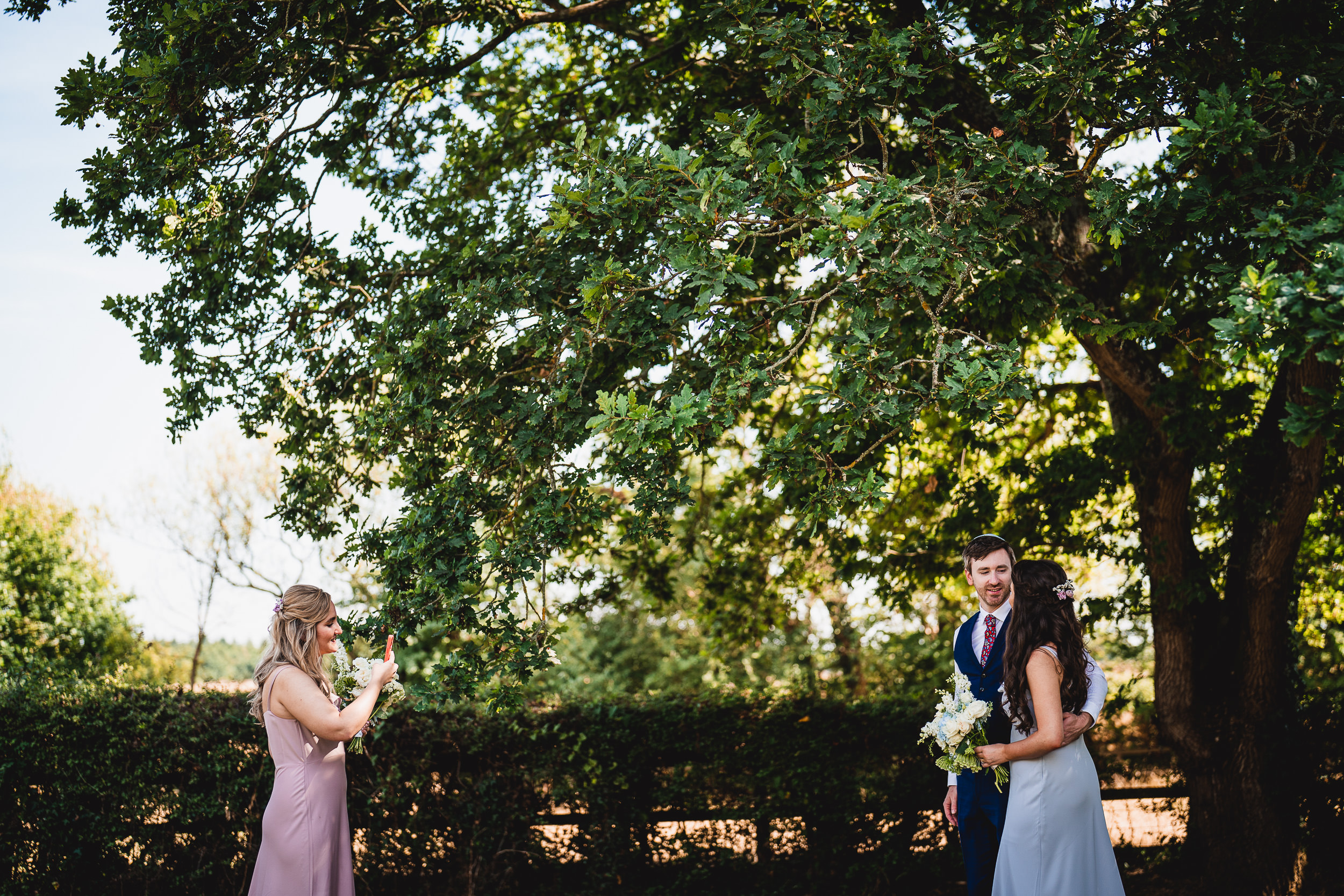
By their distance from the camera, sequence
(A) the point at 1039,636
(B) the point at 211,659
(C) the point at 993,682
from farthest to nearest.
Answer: (B) the point at 211,659, (C) the point at 993,682, (A) the point at 1039,636

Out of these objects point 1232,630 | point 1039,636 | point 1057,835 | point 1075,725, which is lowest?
point 1057,835

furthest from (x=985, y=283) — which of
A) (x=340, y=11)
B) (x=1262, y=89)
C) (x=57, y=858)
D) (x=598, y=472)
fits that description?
(x=57, y=858)

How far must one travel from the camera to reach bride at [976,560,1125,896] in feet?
13.8

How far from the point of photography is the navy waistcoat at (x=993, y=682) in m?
4.65

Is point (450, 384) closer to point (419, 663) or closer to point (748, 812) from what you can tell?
point (748, 812)

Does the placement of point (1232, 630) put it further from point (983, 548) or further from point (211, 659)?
point (211, 659)

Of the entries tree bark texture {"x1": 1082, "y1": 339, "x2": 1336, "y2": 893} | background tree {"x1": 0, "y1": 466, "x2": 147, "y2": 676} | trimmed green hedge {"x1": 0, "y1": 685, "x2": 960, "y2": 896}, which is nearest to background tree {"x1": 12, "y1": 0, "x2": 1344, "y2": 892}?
tree bark texture {"x1": 1082, "y1": 339, "x2": 1336, "y2": 893}

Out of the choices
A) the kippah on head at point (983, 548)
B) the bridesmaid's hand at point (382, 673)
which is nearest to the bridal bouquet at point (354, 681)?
the bridesmaid's hand at point (382, 673)

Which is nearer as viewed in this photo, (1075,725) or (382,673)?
(1075,725)

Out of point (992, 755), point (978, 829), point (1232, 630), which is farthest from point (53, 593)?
point (1232, 630)

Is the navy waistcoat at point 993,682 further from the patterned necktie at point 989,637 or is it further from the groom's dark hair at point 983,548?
the groom's dark hair at point 983,548

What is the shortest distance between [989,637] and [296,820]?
3.43m

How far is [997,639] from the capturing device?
15.4 feet

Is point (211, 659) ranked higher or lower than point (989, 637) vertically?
higher
